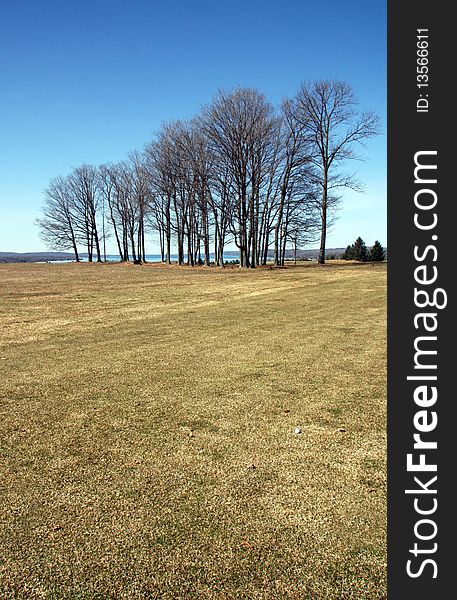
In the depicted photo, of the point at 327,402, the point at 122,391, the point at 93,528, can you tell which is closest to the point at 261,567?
the point at 93,528

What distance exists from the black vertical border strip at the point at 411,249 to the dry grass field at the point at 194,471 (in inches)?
36.4

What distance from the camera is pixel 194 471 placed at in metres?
3.01

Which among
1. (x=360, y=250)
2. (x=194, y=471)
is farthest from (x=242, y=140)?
(x=194, y=471)

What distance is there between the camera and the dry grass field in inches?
80.7

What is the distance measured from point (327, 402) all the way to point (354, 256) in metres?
42.2

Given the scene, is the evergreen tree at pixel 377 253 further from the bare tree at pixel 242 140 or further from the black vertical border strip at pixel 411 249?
the black vertical border strip at pixel 411 249

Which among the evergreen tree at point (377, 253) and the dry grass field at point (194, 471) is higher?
Answer: the evergreen tree at point (377, 253)

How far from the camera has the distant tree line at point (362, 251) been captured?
1699 inches

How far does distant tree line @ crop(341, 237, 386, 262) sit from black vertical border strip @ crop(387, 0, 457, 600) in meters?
43.9

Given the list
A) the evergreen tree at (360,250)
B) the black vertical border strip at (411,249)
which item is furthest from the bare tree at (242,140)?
the black vertical border strip at (411,249)

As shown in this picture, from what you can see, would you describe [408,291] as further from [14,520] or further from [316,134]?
[316,134]

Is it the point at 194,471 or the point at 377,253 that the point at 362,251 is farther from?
the point at 194,471

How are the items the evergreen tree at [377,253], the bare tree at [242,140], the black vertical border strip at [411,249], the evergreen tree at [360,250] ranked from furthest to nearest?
the evergreen tree at [360,250] → the evergreen tree at [377,253] → the bare tree at [242,140] → the black vertical border strip at [411,249]

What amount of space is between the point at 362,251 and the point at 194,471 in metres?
44.0
